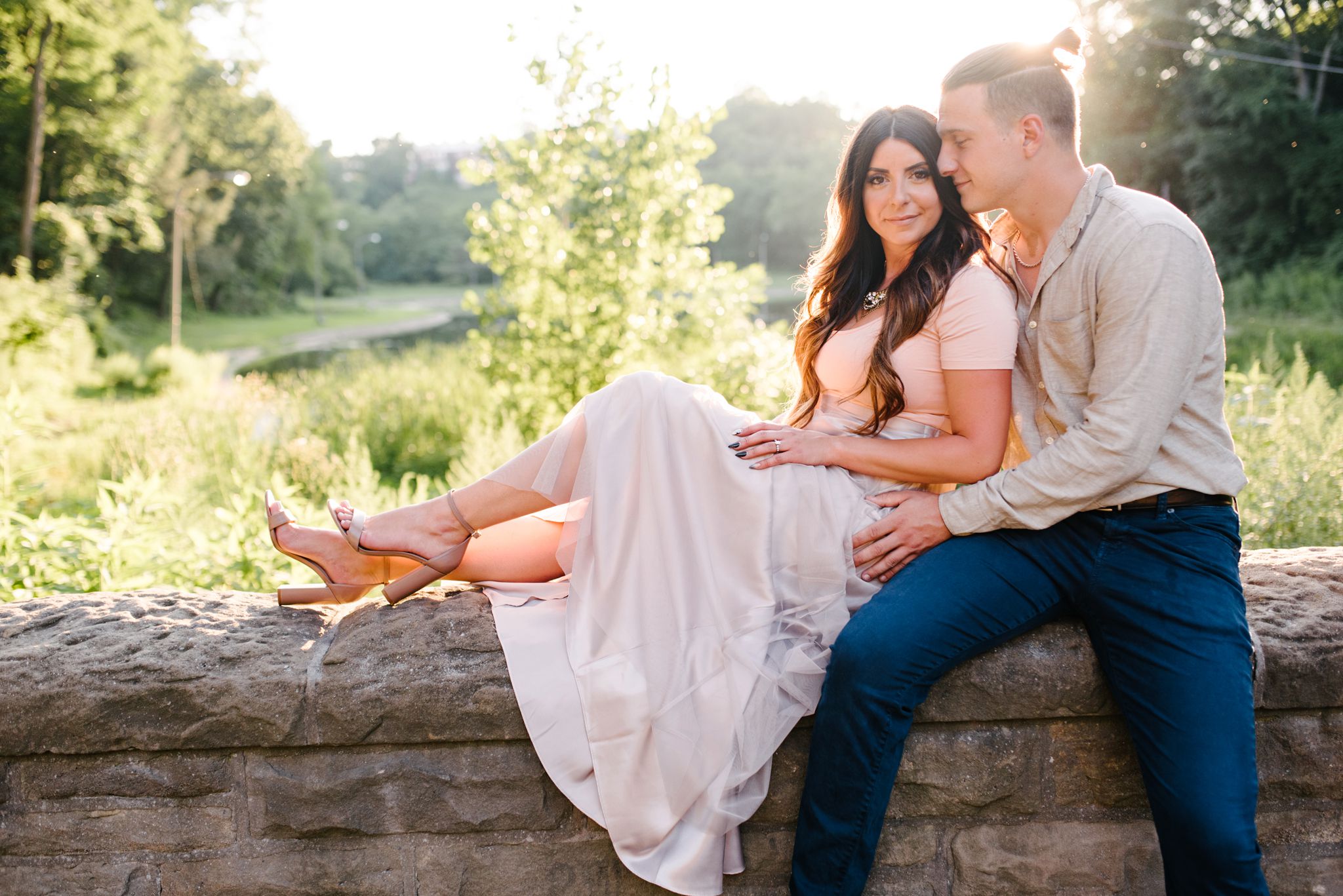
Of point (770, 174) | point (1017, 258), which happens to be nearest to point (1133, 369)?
point (1017, 258)

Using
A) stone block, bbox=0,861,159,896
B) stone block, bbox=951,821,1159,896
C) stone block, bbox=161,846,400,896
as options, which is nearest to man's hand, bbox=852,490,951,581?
stone block, bbox=951,821,1159,896

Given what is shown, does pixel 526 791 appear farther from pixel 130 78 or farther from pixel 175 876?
pixel 130 78

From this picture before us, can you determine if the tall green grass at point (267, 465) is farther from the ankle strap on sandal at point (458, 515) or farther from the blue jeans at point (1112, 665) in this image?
the blue jeans at point (1112, 665)

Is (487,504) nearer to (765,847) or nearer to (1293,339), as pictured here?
(765,847)

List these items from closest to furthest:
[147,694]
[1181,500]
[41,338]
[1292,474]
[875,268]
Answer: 1. [147,694]
2. [1181,500]
3. [875,268]
4. [1292,474]
5. [41,338]

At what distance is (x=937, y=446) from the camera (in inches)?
94.5

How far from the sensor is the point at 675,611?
2.18 meters

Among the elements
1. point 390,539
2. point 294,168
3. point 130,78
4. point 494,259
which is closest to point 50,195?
point 130,78

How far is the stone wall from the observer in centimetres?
201

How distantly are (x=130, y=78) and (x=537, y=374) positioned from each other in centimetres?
2398

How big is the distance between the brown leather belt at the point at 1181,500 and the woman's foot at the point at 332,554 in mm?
1855

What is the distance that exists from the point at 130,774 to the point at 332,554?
704mm
